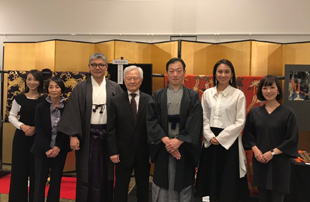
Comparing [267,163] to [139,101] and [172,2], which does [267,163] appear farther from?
[172,2]

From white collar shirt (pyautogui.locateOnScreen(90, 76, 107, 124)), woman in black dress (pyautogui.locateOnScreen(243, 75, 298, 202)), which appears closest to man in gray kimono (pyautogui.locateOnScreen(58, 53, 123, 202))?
white collar shirt (pyautogui.locateOnScreen(90, 76, 107, 124))

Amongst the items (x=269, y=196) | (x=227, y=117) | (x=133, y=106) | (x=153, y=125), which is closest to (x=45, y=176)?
(x=133, y=106)

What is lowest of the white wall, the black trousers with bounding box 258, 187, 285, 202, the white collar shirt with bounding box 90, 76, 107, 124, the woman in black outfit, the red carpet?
the red carpet

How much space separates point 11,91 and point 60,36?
5.54 ft

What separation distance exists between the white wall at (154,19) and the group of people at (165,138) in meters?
2.38

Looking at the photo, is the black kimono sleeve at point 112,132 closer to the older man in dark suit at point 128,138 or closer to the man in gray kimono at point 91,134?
the older man in dark suit at point 128,138

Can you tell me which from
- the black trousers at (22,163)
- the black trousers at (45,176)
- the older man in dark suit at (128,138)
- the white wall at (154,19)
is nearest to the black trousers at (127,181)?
the older man in dark suit at (128,138)

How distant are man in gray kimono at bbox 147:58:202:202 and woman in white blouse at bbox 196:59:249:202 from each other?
19cm

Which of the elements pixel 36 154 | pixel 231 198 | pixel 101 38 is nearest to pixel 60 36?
pixel 101 38

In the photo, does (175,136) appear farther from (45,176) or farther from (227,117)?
(45,176)

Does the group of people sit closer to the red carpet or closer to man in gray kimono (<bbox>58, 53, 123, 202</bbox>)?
man in gray kimono (<bbox>58, 53, 123, 202</bbox>)

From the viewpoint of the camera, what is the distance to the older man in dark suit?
2354mm

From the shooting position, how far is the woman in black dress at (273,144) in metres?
2.21

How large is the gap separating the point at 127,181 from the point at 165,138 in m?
0.63
